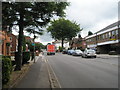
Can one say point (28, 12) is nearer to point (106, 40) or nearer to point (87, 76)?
point (87, 76)

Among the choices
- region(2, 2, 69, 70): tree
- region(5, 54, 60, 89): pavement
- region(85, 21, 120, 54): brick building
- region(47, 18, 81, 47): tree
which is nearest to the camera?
region(5, 54, 60, 89): pavement

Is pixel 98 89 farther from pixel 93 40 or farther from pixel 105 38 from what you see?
pixel 93 40

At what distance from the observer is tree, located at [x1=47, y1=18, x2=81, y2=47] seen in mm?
66562

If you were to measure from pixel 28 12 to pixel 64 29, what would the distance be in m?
58.4

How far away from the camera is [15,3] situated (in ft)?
26.6

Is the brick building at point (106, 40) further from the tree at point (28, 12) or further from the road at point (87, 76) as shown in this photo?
the tree at point (28, 12)

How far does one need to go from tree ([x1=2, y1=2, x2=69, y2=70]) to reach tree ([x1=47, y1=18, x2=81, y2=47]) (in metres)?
55.7

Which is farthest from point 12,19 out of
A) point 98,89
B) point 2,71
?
point 98,89

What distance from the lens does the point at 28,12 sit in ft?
29.9

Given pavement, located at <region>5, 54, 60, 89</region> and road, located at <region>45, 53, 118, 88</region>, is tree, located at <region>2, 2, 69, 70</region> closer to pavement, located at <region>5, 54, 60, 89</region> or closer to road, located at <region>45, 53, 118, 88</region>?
pavement, located at <region>5, 54, 60, 89</region>

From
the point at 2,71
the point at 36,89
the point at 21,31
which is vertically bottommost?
the point at 36,89

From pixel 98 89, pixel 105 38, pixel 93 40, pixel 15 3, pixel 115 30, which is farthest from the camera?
pixel 93 40

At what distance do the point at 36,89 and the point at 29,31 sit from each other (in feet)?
22.5

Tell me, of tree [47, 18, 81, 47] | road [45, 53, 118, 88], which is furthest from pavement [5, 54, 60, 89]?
tree [47, 18, 81, 47]
